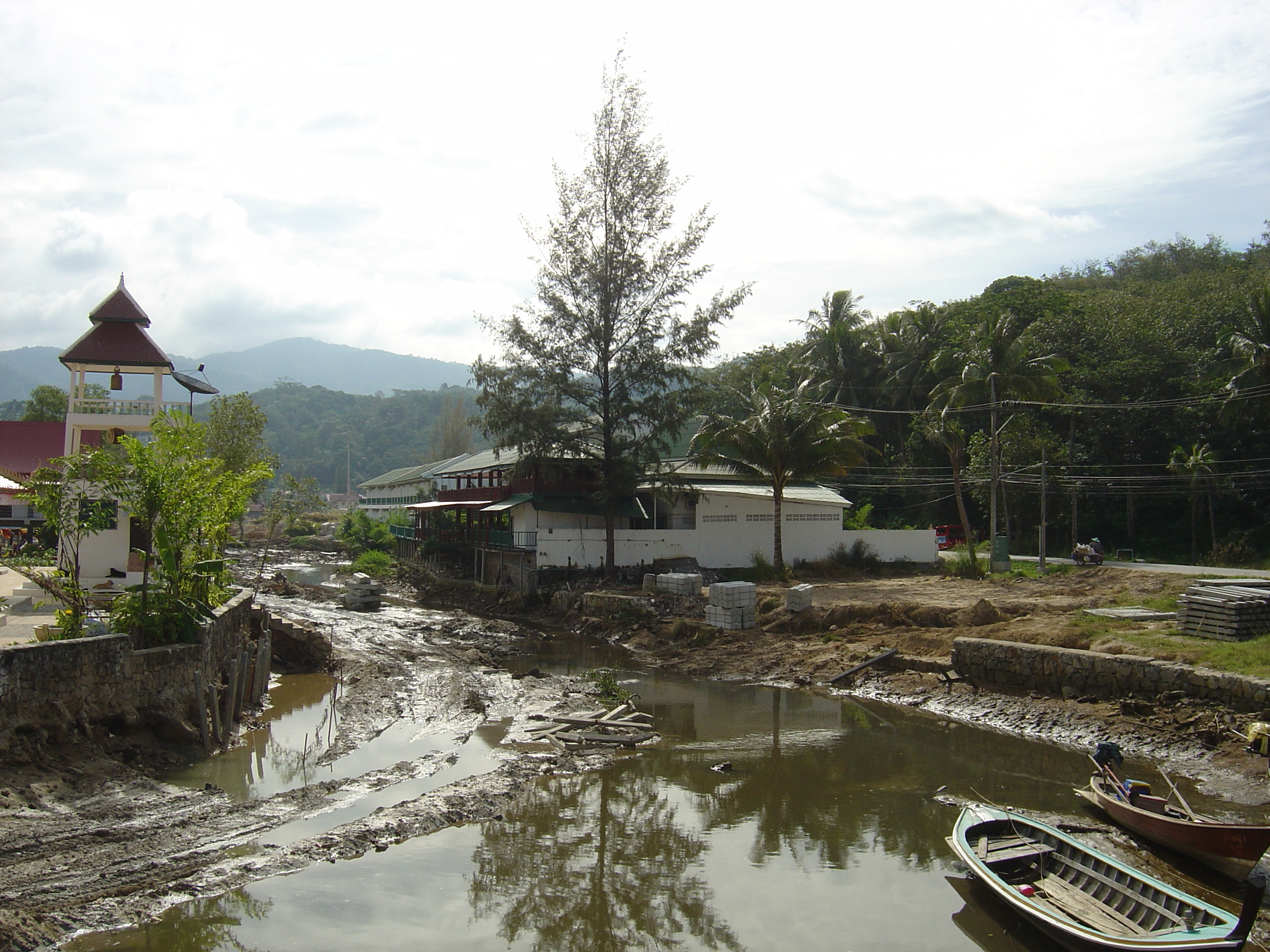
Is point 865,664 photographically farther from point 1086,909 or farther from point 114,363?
point 114,363

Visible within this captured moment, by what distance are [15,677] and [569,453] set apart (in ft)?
74.1

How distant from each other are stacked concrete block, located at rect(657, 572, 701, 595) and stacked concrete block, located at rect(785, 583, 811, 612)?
4.10 metres

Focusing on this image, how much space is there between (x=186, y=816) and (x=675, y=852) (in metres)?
6.12

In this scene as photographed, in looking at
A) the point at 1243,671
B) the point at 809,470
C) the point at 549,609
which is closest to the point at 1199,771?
the point at 1243,671

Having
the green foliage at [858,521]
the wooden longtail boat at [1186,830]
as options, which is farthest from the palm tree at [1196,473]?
the wooden longtail boat at [1186,830]

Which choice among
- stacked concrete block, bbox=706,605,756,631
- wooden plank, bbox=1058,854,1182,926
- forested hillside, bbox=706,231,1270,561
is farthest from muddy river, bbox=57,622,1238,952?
forested hillside, bbox=706,231,1270,561

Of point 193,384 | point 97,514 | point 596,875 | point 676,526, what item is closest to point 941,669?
point 596,875

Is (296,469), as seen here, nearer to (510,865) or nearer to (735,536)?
(735,536)

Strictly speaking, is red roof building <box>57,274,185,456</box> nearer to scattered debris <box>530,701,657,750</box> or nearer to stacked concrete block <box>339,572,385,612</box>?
stacked concrete block <box>339,572,385,612</box>

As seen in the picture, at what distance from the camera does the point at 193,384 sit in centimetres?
3075

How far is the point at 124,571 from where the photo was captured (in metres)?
22.5

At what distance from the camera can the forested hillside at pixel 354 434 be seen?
144 metres

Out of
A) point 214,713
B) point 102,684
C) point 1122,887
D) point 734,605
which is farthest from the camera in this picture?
point 734,605

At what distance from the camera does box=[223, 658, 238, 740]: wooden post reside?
1382cm
